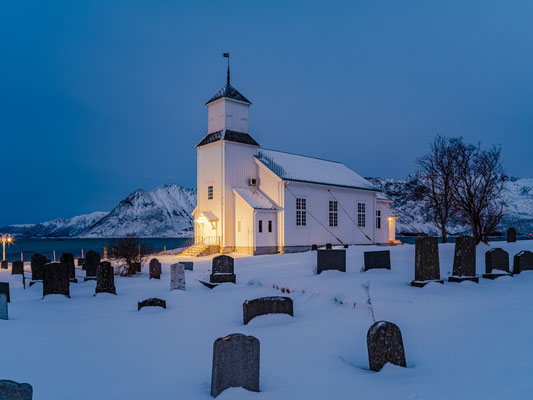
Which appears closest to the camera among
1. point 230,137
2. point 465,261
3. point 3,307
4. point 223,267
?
point 3,307

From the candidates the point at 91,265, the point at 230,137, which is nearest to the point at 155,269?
the point at 91,265

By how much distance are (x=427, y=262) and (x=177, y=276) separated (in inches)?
322

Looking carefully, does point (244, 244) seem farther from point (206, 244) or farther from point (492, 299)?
point (492, 299)

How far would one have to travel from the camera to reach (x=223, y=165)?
1203 inches

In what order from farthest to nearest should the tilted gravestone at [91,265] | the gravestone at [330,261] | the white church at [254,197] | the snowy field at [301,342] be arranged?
the white church at [254,197]
the tilted gravestone at [91,265]
the gravestone at [330,261]
the snowy field at [301,342]

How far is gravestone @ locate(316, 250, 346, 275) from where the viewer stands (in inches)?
523

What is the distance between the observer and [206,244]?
3108 cm

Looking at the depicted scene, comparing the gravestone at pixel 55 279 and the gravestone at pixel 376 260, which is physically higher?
A: the gravestone at pixel 376 260

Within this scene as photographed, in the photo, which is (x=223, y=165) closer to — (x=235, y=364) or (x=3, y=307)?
(x=3, y=307)

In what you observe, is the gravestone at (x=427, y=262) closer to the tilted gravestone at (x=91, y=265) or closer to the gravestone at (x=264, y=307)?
the gravestone at (x=264, y=307)

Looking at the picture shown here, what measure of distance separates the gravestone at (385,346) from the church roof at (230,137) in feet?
86.9

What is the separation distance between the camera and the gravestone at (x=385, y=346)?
538 centimetres

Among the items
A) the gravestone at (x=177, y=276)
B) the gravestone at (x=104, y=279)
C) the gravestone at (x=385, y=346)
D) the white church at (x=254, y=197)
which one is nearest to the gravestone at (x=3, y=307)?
the gravestone at (x=104, y=279)

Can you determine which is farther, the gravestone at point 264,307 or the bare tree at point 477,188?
the bare tree at point 477,188
